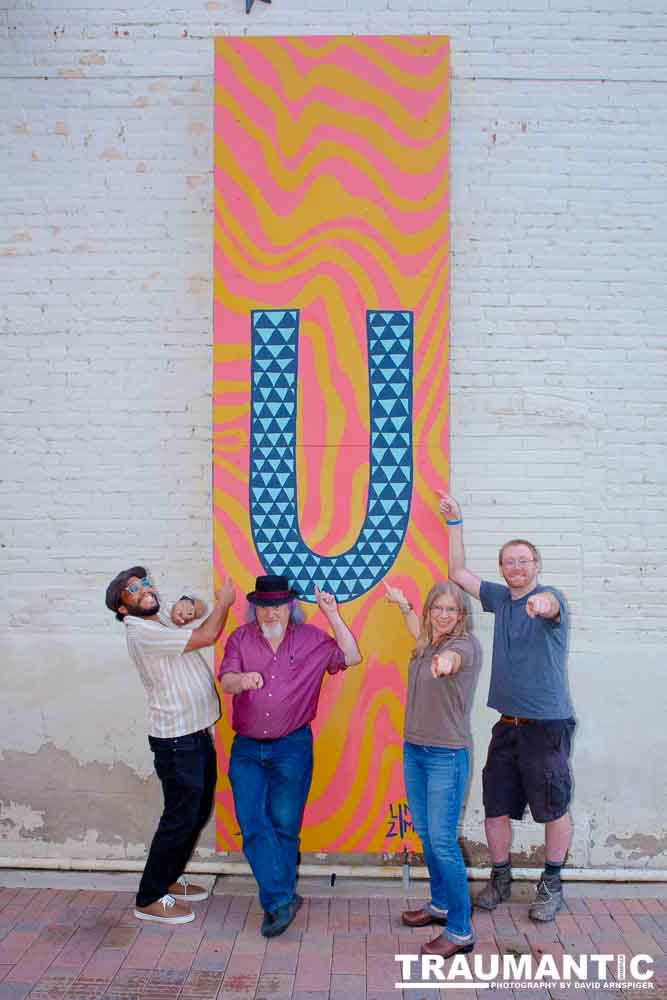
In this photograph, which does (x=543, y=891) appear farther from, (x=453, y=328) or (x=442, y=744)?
(x=453, y=328)

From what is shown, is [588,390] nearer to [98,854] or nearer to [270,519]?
[270,519]

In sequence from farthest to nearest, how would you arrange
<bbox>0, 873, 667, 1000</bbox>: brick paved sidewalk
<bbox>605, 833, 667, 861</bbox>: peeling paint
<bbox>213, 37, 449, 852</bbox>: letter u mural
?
<bbox>605, 833, 667, 861</bbox>: peeling paint < <bbox>213, 37, 449, 852</bbox>: letter u mural < <bbox>0, 873, 667, 1000</bbox>: brick paved sidewalk

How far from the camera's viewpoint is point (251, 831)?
4.67 meters

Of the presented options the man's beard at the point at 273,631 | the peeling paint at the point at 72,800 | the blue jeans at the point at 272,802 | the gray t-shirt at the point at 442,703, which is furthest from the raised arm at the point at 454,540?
the peeling paint at the point at 72,800

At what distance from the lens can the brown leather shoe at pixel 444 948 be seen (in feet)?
14.3

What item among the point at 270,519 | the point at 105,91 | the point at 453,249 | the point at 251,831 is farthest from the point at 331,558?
the point at 105,91

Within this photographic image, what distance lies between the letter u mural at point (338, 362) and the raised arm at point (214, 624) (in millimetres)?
270

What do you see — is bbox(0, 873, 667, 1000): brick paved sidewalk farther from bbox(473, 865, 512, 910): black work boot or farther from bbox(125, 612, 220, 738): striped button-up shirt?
bbox(125, 612, 220, 738): striped button-up shirt

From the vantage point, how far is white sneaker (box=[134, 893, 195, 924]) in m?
4.78

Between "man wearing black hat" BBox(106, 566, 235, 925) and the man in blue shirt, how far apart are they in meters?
1.60

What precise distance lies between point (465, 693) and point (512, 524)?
1339mm

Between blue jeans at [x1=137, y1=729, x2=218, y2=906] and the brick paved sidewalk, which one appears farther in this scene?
blue jeans at [x1=137, y1=729, x2=218, y2=906]
